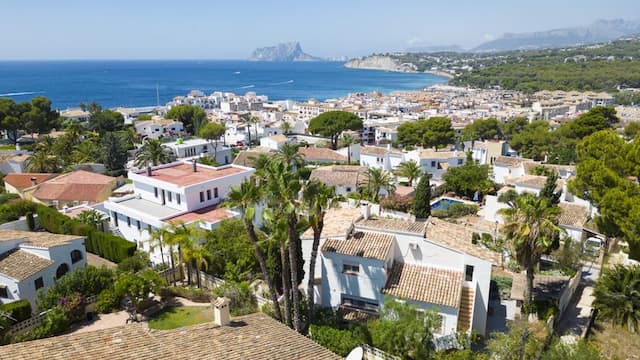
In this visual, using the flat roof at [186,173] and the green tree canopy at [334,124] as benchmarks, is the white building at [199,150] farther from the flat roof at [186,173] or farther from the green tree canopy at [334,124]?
the flat roof at [186,173]

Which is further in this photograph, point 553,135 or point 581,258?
point 553,135

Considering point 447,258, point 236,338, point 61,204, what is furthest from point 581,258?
point 61,204

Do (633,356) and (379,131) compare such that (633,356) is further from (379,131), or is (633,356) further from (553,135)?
(379,131)

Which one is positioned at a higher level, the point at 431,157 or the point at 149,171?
the point at 149,171

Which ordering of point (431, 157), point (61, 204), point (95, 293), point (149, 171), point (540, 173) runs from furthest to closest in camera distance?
point (431, 157)
point (540, 173)
point (61, 204)
point (149, 171)
point (95, 293)

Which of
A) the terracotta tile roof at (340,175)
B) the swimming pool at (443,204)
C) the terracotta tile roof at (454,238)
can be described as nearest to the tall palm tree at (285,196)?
the terracotta tile roof at (454,238)

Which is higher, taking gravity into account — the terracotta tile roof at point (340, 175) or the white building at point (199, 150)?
the white building at point (199, 150)
